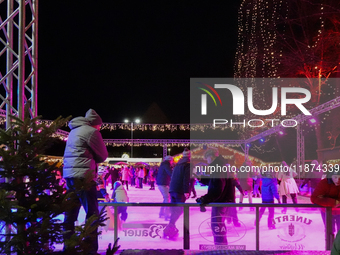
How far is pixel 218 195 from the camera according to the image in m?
4.79

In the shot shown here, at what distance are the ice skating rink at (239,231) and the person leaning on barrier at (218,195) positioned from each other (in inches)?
2.8

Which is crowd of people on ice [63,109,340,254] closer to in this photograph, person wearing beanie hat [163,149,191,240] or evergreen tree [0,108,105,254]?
person wearing beanie hat [163,149,191,240]

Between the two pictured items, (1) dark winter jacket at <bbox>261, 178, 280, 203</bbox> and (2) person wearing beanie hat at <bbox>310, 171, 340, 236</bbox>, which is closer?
(2) person wearing beanie hat at <bbox>310, 171, 340, 236</bbox>

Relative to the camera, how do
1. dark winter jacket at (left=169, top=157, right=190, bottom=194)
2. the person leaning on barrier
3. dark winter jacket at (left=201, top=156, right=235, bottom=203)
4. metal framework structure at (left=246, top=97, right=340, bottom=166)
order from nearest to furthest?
the person leaning on barrier, dark winter jacket at (left=201, top=156, right=235, bottom=203), dark winter jacket at (left=169, top=157, right=190, bottom=194), metal framework structure at (left=246, top=97, right=340, bottom=166)

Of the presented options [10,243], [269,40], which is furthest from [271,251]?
[269,40]

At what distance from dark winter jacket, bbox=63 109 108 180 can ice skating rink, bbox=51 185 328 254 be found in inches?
48.3

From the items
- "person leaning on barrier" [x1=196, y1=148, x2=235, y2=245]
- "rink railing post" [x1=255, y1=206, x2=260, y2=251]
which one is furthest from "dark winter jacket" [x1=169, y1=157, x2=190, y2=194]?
"rink railing post" [x1=255, y1=206, x2=260, y2=251]

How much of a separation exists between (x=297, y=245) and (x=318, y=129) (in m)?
11.4

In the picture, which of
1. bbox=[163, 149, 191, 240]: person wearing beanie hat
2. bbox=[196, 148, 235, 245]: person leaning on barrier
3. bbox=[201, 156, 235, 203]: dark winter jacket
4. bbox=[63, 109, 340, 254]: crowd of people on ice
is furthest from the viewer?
bbox=[163, 149, 191, 240]: person wearing beanie hat

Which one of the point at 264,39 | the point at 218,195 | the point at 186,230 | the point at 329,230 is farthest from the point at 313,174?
the point at 186,230

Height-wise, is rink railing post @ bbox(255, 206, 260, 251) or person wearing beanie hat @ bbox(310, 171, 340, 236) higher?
person wearing beanie hat @ bbox(310, 171, 340, 236)

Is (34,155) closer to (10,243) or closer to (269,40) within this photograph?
(10,243)

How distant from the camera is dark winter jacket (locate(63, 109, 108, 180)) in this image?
332 cm

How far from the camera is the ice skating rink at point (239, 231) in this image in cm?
432
